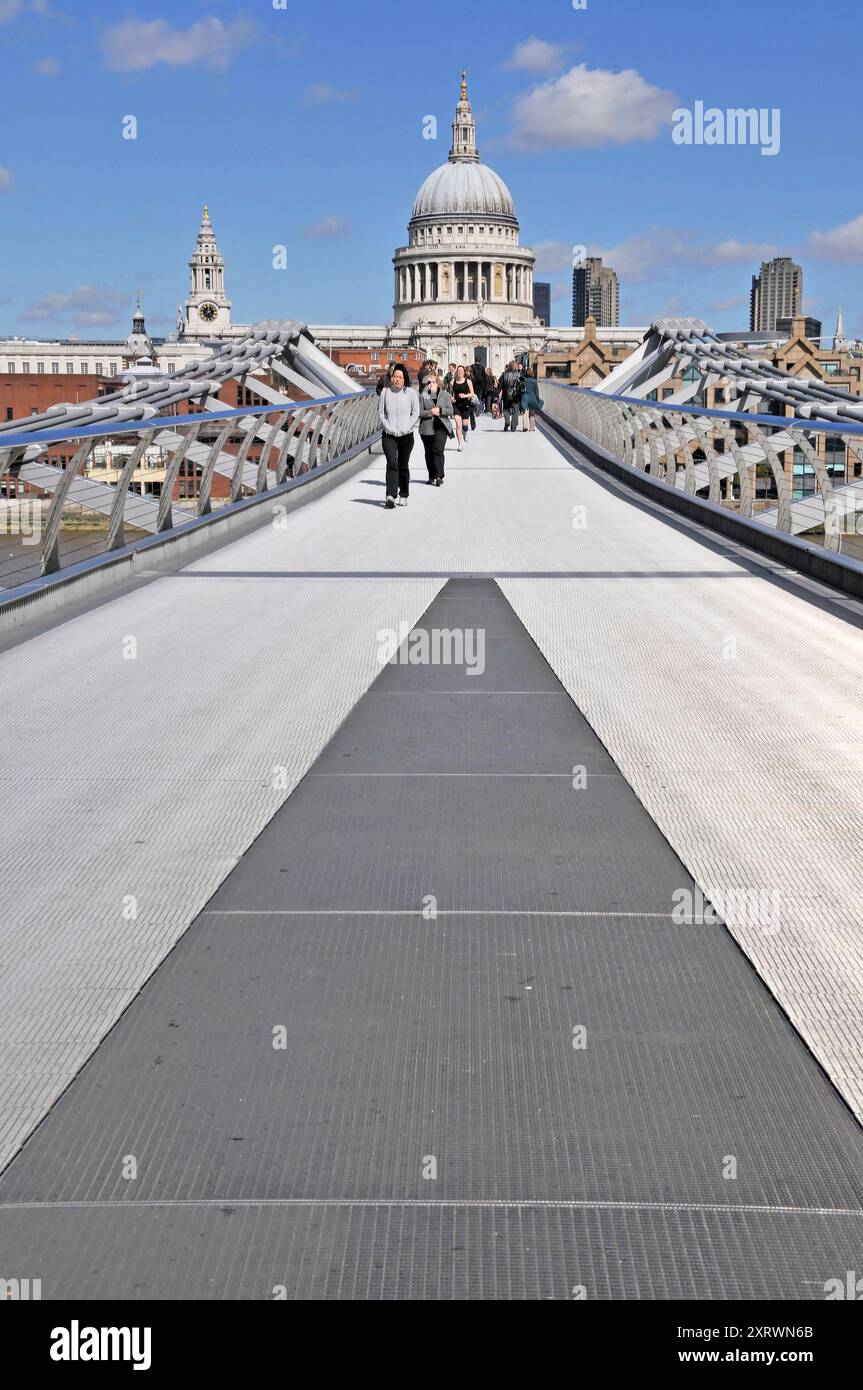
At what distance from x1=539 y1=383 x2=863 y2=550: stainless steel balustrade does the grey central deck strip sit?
21.0 feet

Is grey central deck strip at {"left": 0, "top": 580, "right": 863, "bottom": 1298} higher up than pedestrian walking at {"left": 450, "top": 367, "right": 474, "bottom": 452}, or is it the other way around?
pedestrian walking at {"left": 450, "top": 367, "right": 474, "bottom": 452}

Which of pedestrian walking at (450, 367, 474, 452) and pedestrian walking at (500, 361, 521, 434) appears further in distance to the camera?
pedestrian walking at (500, 361, 521, 434)

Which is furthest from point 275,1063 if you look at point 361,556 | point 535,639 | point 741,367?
point 741,367

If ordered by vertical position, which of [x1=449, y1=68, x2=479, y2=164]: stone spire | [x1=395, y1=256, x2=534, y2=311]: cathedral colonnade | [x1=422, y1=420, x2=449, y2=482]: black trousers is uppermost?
[x1=449, y1=68, x2=479, y2=164]: stone spire

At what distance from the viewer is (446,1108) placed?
342 centimetres

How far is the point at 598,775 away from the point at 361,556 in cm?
792

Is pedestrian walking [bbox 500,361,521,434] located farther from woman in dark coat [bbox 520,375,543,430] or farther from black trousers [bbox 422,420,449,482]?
black trousers [bbox 422,420,449,482]

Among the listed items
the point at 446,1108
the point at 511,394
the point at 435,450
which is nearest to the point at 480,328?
the point at 511,394

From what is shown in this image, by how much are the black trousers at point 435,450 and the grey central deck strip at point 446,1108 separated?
1724 centimetres

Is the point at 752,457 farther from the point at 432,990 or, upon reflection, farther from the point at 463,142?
the point at 463,142

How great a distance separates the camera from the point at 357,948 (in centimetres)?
432

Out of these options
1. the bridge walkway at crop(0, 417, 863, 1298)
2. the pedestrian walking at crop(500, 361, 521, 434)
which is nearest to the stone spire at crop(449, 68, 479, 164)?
the pedestrian walking at crop(500, 361, 521, 434)

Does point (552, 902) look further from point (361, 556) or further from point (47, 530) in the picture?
point (361, 556)

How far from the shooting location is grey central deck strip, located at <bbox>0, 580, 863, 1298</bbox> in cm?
290
